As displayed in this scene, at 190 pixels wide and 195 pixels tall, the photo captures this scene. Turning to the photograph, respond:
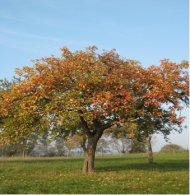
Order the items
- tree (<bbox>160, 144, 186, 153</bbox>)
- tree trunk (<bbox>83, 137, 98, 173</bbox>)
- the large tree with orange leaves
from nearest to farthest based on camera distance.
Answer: the large tree with orange leaves < tree trunk (<bbox>83, 137, 98, 173</bbox>) < tree (<bbox>160, 144, 186, 153</bbox>)

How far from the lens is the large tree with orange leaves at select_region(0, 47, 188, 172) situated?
103ft

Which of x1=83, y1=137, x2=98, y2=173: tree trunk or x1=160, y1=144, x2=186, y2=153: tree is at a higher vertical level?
x1=160, y1=144, x2=186, y2=153: tree

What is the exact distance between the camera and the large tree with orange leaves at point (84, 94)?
3133cm

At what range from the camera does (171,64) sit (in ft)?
113

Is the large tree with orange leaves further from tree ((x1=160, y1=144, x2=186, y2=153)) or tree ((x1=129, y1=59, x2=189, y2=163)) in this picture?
tree ((x1=160, y1=144, x2=186, y2=153))

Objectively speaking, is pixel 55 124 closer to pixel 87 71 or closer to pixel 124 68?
pixel 87 71

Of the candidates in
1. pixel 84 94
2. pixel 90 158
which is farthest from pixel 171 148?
pixel 84 94

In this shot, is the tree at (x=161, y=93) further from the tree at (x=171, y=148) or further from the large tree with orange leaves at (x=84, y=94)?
the tree at (x=171, y=148)

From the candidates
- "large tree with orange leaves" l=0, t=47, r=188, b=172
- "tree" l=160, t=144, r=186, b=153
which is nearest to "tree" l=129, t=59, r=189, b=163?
"large tree with orange leaves" l=0, t=47, r=188, b=172

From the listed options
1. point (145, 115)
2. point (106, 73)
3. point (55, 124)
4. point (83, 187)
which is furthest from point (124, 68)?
point (83, 187)

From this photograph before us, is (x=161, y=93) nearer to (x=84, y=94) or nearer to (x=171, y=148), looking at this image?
(x=84, y=94)

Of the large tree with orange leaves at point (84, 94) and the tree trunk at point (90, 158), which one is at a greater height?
the large tree with orange leaves at point (84, 94)

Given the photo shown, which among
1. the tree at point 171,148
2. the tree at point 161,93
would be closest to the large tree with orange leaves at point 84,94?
the tree at point 161,93

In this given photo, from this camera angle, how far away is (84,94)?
32031 mm
